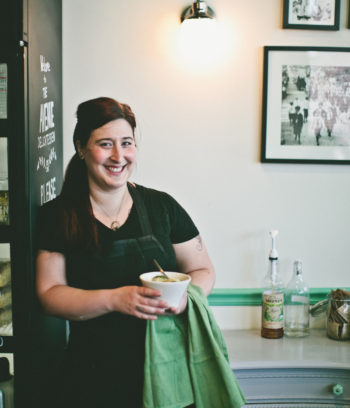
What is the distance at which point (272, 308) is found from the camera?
→ 2148 mm

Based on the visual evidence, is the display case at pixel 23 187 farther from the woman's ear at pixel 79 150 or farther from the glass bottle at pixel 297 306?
the glass bottle at pixel 297 306

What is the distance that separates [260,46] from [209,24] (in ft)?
0.93

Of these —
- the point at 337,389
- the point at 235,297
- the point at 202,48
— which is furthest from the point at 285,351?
the point at 202,48

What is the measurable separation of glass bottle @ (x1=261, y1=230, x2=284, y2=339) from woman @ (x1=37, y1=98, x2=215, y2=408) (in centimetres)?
69

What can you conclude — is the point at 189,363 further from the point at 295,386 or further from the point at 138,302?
the point at 295,386

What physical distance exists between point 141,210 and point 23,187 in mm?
424

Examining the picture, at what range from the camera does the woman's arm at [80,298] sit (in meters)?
1.35

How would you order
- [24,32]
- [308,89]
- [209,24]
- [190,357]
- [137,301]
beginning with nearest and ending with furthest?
1. [137,301]
2. [190,357]
3. [24,32]
4. [209,24]
5. [308,89]

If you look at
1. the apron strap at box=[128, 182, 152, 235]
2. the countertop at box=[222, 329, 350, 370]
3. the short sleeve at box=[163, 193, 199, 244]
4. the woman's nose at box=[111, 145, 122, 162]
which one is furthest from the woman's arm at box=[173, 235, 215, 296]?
the countertop at box=[222, 329, 350, 370]

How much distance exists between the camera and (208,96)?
7.34 feet

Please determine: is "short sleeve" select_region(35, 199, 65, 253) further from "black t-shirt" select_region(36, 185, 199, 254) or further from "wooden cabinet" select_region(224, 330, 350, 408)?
"wooden cabinet" select_region(224, 330, 350, 408)

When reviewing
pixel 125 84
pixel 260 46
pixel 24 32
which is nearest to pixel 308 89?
pixel 260 46

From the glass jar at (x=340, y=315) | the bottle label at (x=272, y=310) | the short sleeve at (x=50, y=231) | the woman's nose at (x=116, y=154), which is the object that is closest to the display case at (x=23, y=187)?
the short sleeve at (x=50, y=231)

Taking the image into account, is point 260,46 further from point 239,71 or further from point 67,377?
point 67,377
